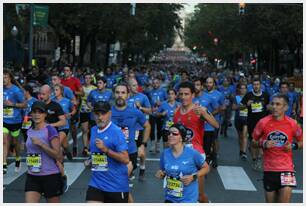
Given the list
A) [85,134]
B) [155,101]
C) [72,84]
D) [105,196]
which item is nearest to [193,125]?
[105,196]

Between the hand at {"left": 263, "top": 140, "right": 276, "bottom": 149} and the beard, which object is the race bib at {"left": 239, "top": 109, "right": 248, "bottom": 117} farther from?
the hand at {"left": 263, "top": 140, "right": 276, "bottom": 149}

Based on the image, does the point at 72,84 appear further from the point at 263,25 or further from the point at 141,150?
the point at 263,25

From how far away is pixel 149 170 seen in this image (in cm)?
1151

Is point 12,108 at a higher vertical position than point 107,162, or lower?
higher

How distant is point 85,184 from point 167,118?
8.63 ft

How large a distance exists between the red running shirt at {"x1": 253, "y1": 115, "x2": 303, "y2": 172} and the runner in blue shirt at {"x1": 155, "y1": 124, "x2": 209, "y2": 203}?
1.01 metres

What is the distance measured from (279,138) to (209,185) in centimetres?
329

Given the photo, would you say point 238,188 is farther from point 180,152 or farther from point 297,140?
point 180,152

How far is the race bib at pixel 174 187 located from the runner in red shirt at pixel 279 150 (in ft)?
4.11

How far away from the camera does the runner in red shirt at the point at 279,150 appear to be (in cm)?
689

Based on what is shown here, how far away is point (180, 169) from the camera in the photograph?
244 inches

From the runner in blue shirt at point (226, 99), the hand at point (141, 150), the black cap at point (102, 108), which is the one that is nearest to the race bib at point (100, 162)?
the black cap at point (102, 108)

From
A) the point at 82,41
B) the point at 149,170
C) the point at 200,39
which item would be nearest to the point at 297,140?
the point at 149,170

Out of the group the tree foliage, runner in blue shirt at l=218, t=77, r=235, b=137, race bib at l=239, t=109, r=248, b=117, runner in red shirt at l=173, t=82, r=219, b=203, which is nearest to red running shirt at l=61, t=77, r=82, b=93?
race bib at l=239, t=109, r=248, b=117
